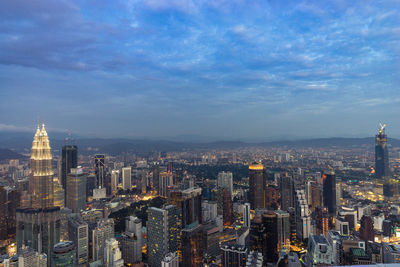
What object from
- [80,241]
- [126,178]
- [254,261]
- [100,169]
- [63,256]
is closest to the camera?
[254,261]

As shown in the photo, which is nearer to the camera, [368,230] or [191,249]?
[191,249]

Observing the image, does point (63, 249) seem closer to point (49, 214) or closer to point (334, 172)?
point (49, 214)

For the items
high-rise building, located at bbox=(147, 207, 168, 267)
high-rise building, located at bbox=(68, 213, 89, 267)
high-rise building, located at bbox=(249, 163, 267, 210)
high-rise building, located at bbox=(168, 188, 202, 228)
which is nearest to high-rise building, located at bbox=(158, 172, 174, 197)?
high-rise building, located at bbox=(168, 188, 202, 228)

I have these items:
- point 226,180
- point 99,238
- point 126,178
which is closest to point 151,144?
point 126,178

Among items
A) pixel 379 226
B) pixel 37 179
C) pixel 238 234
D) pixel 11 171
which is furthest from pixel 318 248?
pixel 11 171

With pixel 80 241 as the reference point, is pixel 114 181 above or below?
above

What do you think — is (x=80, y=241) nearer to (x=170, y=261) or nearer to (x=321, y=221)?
(x=170, y=261)
